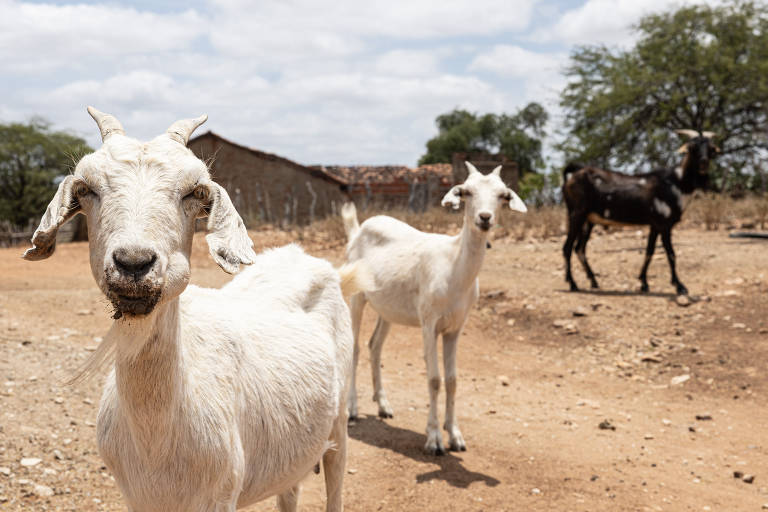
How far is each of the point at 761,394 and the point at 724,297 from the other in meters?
3.13

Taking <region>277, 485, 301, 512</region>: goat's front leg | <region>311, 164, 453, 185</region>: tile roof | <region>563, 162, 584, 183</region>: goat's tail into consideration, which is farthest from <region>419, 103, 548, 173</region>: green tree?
<region>277, 485, 301, 512</region>: goat's front leg

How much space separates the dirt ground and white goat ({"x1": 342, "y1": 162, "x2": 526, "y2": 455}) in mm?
452

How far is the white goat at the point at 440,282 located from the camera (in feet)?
19.6

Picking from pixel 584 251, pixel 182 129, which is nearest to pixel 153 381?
pixel 182 129

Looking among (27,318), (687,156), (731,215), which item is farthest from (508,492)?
(731,215)

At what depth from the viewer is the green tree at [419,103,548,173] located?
49875 mm

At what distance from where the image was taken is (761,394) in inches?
291

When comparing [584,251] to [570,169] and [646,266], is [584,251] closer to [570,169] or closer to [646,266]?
[646,266]

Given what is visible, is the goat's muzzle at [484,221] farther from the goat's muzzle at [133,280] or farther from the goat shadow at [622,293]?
the goat shadow at [622,293]

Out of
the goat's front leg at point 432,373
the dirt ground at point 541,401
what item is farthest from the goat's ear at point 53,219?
the goat's front leg at point 432,373

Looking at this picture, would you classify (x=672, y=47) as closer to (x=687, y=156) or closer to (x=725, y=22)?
(x=725, y=22)

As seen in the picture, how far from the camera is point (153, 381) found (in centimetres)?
223

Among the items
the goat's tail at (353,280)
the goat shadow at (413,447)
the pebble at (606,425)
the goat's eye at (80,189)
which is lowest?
the goat shadow at (413,447)

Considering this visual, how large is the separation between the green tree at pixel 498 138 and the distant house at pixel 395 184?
60.2 feet
